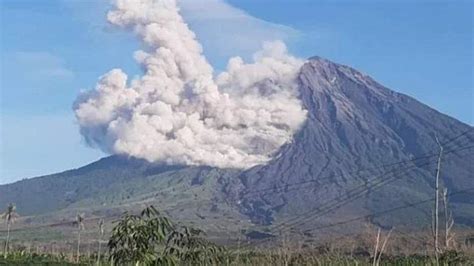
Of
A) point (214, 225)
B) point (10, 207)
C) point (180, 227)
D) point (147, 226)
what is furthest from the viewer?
point (214, 225)

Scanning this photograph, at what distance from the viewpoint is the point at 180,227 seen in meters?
11.9

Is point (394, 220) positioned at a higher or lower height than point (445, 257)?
higher

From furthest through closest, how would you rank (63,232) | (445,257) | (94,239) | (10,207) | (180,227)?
1. (63,232)
2. (94,239)
3. (10,207)
4. (445,257)
5. (180,227)

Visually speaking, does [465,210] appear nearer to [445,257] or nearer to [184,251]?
[445,257]

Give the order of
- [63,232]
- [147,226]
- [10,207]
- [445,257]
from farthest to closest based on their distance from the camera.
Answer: [63,232] → [10,207] → [445,257] → [147,226]

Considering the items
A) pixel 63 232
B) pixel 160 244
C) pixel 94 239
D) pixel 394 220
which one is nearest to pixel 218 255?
pixel 160 244

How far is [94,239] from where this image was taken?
512 ft

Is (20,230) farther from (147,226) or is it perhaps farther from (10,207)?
(147,226)

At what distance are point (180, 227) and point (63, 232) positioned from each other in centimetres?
17024

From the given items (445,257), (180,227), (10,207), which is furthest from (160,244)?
(10,207)

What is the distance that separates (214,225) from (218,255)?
178m

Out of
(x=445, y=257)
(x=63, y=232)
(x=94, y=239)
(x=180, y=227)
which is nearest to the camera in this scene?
(x=180, y=227)

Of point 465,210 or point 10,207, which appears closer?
point 10,207

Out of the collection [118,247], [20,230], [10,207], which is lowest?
[118,247]
